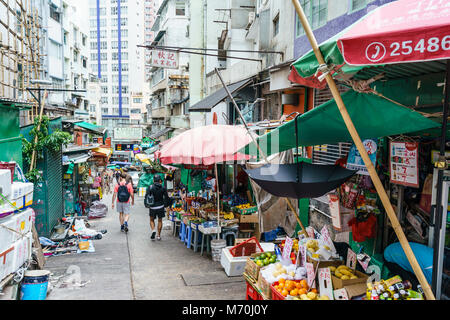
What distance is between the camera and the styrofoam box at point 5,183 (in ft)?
19.1

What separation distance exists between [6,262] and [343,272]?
5225mm

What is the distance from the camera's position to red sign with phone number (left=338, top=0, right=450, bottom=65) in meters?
2.60

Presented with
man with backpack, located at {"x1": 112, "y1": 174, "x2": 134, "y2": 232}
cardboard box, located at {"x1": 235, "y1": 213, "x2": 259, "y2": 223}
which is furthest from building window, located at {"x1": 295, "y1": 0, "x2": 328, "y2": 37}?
man with backpack, located at {"x1": 112, "y1": 174, "x2": 134, "y2": 232}

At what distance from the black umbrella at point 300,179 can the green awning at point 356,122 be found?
52 centimetres

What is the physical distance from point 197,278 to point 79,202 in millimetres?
11629

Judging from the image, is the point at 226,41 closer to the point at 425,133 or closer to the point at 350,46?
the point at 425,133

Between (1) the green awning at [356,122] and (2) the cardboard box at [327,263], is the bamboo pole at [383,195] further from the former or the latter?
(2) the cardboard box at [327,263]

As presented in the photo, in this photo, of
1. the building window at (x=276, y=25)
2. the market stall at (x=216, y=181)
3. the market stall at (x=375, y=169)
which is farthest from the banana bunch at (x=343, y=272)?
the building window at (x=276, y=25)

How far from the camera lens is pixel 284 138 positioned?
19.2 ft

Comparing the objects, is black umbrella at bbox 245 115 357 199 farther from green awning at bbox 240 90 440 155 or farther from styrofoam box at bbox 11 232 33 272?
styrofoam box at bbox 11 232 33 272

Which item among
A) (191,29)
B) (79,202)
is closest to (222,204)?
(79,202)

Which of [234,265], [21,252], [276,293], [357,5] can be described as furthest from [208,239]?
[357,5]

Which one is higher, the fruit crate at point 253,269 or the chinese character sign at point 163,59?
the chinese character sign at point 163,59

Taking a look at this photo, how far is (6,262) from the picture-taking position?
237 inches
